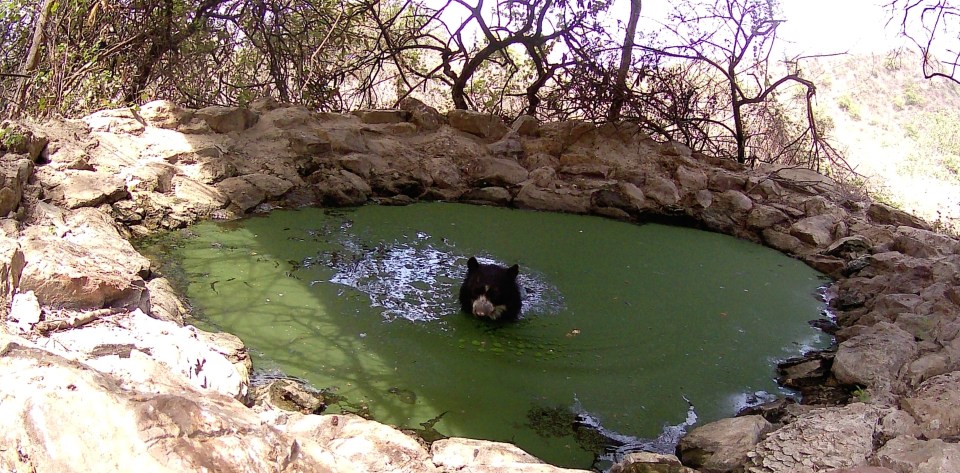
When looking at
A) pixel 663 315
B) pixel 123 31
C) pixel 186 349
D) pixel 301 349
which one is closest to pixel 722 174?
pixel 663 315

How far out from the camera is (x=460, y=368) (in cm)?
429

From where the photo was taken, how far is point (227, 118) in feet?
25.1

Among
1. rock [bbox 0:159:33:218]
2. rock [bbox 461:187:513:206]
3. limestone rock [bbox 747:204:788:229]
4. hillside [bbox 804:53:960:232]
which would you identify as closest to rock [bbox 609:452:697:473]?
rock [bbox 0:159:33:218]

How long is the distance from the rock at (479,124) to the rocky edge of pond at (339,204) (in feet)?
0.09

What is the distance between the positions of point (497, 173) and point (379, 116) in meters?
1.78

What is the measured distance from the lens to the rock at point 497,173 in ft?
27.7

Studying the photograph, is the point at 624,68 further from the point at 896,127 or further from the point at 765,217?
the point at 896,127

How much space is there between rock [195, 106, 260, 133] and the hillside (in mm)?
9487

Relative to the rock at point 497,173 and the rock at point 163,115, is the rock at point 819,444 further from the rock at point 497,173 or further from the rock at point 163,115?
the rock at point 163,115

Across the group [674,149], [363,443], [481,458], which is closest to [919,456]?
[481,458]

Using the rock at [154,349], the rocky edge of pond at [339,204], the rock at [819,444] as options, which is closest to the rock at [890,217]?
the rocky edge of pond at [339,204]

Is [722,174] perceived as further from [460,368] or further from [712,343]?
[460,368]

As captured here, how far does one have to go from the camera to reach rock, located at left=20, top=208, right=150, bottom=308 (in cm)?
331

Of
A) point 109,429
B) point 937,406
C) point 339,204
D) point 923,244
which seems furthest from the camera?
point 339,204
